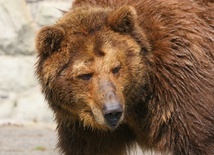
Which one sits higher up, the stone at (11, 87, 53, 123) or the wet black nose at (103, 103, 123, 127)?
the wet black nose at (103, 103, 123, 127)

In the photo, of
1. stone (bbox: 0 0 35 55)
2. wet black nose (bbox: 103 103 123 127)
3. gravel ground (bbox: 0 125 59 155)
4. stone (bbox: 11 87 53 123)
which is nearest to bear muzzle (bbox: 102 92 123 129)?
wet black nose (bbox: 103 103 123 127)

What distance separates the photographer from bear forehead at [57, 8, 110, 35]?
246 inches

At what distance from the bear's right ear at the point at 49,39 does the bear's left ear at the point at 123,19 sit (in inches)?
17.7

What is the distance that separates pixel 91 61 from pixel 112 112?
0.52m

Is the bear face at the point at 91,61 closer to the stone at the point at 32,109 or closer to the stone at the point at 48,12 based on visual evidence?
the stone at the point at 32,109

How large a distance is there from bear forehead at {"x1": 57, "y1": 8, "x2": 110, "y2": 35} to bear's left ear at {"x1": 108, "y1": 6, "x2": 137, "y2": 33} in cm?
8

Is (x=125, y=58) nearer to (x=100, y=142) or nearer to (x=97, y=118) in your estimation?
(x=97, y=118)

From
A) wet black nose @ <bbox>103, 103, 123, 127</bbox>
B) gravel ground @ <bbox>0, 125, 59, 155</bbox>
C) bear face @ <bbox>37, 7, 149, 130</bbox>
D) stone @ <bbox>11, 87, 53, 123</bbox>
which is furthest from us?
stone @ <bbox>11, 87, 53, 123</bbox>

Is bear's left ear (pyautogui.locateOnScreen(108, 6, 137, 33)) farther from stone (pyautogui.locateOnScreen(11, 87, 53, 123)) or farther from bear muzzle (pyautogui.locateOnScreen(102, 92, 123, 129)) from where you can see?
stone (pyautogui.locateOnScreen(11, 87, 53, 123))

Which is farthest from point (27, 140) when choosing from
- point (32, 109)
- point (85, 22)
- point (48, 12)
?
point (85, 22)

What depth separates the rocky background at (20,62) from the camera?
11523 millimetres

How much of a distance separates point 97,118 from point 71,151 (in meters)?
0.86

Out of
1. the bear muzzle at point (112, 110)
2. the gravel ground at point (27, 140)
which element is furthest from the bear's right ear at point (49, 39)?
the gravel ground at point (27, 140)

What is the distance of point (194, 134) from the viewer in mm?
6180
